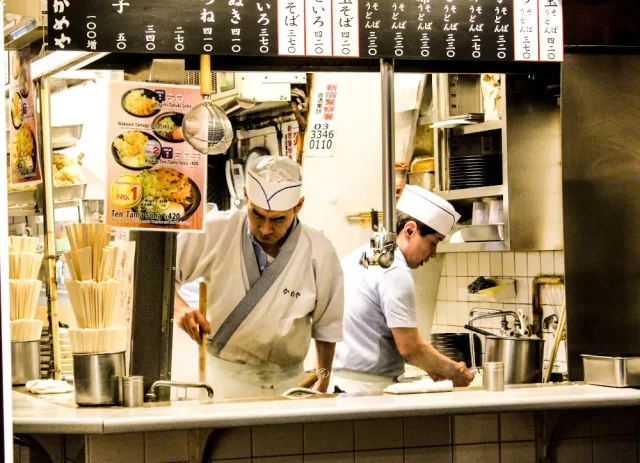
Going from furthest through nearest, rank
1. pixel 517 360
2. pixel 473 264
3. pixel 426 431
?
pixel 473 264 < pixel 517 360 < pixel 426 431

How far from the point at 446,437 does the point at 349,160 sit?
3076mm

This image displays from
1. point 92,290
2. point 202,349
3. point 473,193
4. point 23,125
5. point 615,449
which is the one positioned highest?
point 23,125

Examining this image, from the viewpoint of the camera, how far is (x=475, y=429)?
3674 mm

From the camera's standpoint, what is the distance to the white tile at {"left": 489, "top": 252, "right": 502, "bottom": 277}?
20.4ft

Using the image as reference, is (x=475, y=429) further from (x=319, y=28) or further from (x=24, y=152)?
(x=24, y=152)

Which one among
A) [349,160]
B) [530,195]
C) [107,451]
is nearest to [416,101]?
[349,160]

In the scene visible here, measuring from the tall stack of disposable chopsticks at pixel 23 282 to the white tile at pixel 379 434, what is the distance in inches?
55.5

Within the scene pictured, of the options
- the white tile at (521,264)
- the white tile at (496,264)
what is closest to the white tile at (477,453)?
the white tile at (521,264)

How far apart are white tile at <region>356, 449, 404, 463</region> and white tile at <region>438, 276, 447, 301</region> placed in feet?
10.7

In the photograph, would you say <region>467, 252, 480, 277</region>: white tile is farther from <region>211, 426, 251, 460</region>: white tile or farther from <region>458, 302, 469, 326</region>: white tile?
<region>211, 426, 251, 460</region>: white tile

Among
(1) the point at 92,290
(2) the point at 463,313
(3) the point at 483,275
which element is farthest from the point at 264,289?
(2) the point at 463,313

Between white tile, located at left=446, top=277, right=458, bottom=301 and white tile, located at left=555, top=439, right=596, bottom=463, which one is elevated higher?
white tile, located at left=446, top=277, right=458, bottom=301

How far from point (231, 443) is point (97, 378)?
53 centimetres

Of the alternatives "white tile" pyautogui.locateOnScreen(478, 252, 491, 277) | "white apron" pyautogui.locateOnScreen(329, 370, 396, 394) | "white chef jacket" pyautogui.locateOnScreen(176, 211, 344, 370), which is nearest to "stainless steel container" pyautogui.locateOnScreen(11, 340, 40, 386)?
"white chef jacket" pyautogui.locateOnScreen(176, 211, 344, 370)
